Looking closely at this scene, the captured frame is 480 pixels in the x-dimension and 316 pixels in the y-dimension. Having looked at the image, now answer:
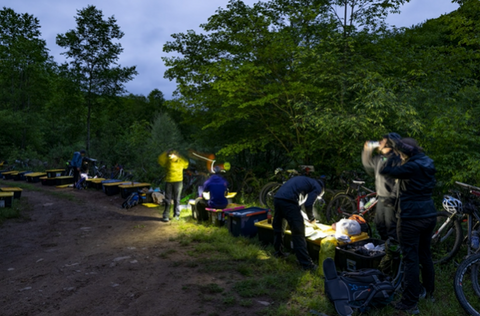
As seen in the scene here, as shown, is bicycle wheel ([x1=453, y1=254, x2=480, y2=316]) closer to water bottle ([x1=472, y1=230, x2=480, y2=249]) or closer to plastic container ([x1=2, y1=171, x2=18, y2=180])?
water bottle ([x1=472, y1=230, x2=480, y2=249])

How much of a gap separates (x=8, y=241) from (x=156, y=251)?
11.4 ft

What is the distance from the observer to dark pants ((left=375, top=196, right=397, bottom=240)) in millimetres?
5059

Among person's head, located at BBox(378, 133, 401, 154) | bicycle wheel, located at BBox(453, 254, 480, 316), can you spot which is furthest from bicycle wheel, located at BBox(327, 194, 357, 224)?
bicycle wheel, located at BBox(453, 254, 480, 316)

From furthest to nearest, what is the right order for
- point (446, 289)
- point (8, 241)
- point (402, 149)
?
point (8, 241) → point (446, 289) → point (402, 149)

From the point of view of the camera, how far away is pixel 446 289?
170 inches

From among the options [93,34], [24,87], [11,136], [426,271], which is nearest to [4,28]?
[24,87]

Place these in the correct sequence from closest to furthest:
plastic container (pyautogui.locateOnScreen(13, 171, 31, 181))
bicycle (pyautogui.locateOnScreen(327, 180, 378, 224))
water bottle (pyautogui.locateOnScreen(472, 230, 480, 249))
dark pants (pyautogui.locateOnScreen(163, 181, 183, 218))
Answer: water bottle (pyautogui.locateOnScreen(472, 230, 480, 249)), bicycle (pyautogui.locateOnScreen(327, 180, 378, 224)), dark pants (pyautogui.locateOnScreen(163, 181, 183, 218)), plastic container (pyautogui.locateOnScreen(13, 171, 31, 181))

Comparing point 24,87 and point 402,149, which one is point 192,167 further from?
point 24,87

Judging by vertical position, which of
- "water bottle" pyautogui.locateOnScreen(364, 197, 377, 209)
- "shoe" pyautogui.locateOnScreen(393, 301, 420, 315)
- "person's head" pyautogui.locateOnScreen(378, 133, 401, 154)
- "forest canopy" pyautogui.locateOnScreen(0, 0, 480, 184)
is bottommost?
"shoe" pyautogui.locateOnScreen(393, 301, 420, 315)

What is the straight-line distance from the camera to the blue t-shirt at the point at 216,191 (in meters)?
7.63

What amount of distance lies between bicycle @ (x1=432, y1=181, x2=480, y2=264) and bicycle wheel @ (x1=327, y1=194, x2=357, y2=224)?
221 centimetres

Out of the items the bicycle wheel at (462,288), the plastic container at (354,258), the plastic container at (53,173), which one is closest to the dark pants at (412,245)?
the bicycle wheel at (462,288)

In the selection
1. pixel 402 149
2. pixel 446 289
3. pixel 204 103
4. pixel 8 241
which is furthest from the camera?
pixel 204 103

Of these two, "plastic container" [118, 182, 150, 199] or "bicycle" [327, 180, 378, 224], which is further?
"plastic container" [118, 182, 150, 199]
